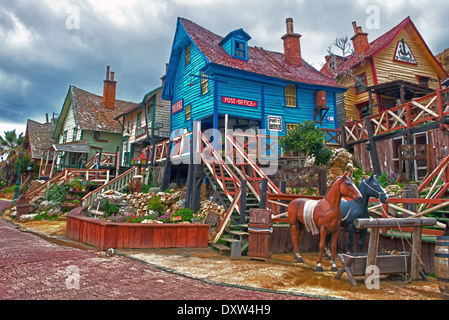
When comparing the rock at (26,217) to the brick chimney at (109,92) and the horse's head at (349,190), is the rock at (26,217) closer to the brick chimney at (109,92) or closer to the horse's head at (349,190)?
the horse's head at (349,190)

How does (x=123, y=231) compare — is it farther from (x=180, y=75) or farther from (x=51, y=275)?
(x=180, y=75)

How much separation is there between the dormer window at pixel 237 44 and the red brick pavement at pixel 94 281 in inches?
568

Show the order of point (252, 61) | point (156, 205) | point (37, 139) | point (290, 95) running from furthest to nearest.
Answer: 1. point (37, 139)
2. point (290, 95)
3. point (252, 61)
4. point (156, 205)

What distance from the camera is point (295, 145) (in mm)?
14289

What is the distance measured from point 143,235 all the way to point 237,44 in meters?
13.8

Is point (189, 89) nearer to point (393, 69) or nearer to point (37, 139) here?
point (393, 69)

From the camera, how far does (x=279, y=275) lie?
5688mm

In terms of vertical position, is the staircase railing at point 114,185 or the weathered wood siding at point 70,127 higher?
the weathered wood siding at point 70,127

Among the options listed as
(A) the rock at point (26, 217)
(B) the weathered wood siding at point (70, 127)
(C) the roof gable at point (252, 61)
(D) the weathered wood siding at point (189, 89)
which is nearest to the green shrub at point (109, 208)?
(A) the rock at point (26, 217)

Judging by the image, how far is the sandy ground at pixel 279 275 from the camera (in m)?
4.62

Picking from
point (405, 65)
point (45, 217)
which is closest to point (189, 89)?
point (45, 217)

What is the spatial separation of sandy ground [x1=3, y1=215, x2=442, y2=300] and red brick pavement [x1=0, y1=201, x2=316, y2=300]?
A: 401 millimetres
